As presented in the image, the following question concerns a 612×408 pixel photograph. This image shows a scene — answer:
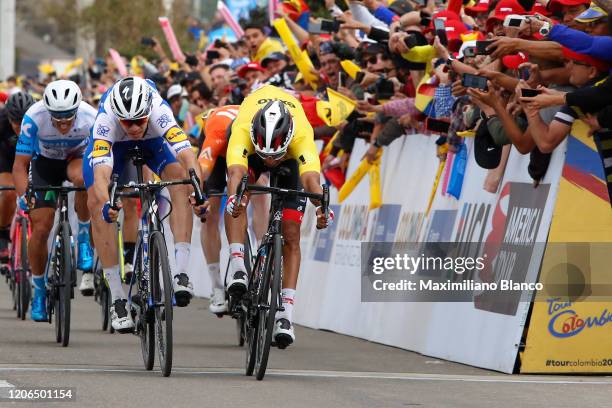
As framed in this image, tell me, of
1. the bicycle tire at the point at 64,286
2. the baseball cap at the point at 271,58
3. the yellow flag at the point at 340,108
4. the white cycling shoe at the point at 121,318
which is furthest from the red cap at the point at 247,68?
the white cycling shoe at the point at 121,318

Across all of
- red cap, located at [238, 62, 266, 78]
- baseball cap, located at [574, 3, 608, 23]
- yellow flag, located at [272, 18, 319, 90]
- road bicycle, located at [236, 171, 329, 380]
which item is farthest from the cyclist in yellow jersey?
red cap, located at [238, 62, 266, 78]

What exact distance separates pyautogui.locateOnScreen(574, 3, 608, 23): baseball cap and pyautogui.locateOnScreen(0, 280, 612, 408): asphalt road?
2.49m

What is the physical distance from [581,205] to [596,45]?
44.4 inches

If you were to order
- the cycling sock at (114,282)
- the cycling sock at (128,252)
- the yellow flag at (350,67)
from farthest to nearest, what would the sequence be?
the yellow flag at (350,67) < the cycling sock at (128,252) < the cycling sock at (114,282)

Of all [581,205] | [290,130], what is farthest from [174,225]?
[581,205]

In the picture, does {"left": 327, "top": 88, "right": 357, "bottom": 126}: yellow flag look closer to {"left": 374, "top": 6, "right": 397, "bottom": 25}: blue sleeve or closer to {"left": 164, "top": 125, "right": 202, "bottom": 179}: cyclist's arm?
{"left": 374, "top": 6, "right": 397, "bottom": 25}: blue sleeve

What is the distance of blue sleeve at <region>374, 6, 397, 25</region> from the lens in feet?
49.6

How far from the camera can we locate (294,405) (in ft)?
28.9

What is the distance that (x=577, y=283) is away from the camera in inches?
426

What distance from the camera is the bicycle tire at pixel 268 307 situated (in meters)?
10.1

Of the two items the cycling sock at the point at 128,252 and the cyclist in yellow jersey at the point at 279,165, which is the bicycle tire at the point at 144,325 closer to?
the cyclist in yellow jersey at the point at 279,165

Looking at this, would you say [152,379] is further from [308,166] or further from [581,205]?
[581,205]

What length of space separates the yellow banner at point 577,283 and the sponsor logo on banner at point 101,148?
3.38 m

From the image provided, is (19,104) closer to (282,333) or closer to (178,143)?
(178,143)
